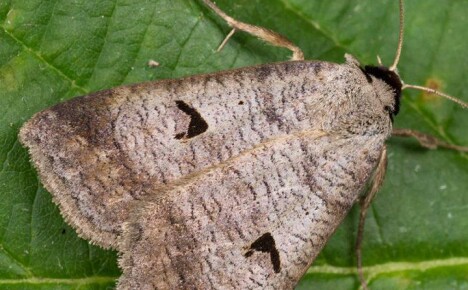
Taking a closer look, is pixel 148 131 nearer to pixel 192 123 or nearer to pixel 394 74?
pixel 192 123

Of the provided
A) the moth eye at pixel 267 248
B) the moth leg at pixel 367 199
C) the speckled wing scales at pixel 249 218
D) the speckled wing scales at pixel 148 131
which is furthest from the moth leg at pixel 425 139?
the moth eye at pixel 267 248

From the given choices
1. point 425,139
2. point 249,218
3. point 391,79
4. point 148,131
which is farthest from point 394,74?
point 148,131

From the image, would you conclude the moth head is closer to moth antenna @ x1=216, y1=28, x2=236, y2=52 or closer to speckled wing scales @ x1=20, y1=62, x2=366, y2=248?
speckled wing scales @ x1=20, y1=62, x2=366, y2=248

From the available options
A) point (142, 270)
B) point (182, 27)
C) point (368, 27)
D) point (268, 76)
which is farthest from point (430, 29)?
point (142, 270)

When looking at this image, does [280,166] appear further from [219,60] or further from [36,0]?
[36,0]

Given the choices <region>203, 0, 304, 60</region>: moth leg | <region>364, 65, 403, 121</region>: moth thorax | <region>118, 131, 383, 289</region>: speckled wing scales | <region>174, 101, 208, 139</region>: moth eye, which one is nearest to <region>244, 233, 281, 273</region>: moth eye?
<region>118, 131, 383, 289</region>: speckled wing scales

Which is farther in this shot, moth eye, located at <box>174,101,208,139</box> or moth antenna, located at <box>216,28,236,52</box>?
moth antenna, located at <box>216,28,236,52</box>

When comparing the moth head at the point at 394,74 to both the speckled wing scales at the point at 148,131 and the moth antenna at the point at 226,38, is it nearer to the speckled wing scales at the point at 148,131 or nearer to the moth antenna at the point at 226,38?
the speckled wing scales at the point at 148,131
